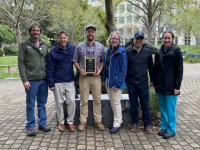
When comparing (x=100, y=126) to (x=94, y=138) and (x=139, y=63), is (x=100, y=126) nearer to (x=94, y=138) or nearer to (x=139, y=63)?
(x=94, y=138)

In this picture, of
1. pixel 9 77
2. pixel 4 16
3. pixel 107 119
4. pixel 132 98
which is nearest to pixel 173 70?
pixel 132 98

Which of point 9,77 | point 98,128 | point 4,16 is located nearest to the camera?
point 98,128

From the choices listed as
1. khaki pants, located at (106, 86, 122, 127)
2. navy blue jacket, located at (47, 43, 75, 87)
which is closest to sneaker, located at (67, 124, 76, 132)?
khaki pants, located at (106, 86, 122, 127)

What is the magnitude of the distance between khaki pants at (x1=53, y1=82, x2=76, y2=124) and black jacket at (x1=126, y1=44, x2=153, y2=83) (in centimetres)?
120

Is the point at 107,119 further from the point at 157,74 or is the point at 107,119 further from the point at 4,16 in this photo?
the point at 4,16

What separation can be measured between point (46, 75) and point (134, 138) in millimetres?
2042

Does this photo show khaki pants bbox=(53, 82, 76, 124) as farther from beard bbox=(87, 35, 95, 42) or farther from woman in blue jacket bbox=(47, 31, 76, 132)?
beard bbox=(87, 35, 95, 42)

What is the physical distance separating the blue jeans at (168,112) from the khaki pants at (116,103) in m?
0.81

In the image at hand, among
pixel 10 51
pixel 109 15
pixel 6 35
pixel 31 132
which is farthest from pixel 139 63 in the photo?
pixel 10 51

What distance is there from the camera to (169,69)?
5.85 metres

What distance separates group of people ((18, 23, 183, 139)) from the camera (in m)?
5.92

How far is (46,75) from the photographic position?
244 inches

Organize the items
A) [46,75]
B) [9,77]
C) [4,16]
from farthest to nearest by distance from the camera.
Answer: [4,16] → [9,77] → [46,75]

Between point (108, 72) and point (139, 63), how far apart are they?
612 millimetres
